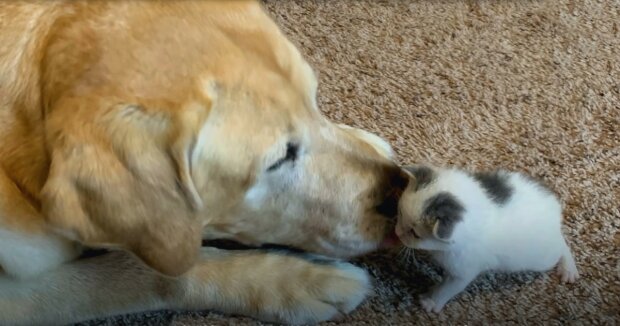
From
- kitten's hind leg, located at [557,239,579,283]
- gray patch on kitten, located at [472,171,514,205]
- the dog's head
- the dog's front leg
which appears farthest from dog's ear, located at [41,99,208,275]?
kitten's hind leg, located at [557,239,579,283]

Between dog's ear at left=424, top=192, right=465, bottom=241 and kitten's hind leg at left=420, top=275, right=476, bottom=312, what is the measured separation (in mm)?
187

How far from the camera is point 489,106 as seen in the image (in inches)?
Result: 76.6

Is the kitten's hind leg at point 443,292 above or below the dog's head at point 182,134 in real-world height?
below

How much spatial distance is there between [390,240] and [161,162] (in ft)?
1.68

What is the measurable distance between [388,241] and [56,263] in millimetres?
603

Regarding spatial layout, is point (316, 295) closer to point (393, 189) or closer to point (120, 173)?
point (393, 189)

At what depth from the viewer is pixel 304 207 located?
147cm

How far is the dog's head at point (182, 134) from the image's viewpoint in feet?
4.02

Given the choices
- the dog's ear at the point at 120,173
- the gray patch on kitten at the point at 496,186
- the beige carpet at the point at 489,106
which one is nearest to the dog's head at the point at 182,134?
the dog's ear at the point at 120,173

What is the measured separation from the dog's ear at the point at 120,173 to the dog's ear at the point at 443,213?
398 millimetres

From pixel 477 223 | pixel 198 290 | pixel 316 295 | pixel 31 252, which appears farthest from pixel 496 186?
pixel 31 252

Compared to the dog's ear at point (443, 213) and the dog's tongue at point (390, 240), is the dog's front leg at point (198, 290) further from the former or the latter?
the dog's ear at point (443, 213)

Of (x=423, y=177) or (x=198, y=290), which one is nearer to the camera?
(x=423, y=177)

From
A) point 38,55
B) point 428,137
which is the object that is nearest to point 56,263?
point 38,55
